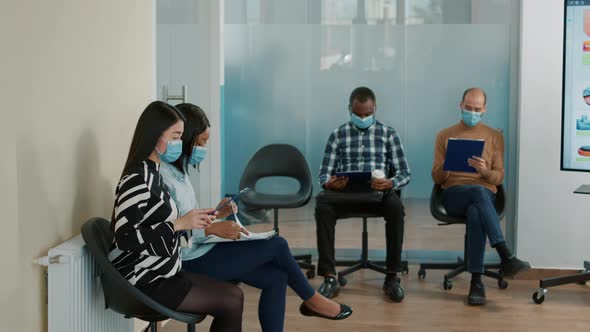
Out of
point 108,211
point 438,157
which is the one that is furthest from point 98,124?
point 438,157

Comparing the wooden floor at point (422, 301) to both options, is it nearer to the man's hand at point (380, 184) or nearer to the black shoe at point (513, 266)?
the black shoe at point (513, 266)

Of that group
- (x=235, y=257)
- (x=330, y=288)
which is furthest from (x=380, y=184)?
(x=235, y=257)

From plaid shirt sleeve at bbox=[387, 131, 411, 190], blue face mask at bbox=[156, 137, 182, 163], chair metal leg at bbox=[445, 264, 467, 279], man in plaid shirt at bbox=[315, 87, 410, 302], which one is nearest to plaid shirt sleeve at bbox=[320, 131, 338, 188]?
man in plaid shirt at bbox=[315, 87, 410, 302]

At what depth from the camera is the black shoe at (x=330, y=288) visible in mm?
5023

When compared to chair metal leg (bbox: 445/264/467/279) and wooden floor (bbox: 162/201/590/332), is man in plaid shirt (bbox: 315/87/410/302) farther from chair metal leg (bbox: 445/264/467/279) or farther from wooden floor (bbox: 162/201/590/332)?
chair metal leg (bbox: 445/264/467/279)

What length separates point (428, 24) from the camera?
6.00m

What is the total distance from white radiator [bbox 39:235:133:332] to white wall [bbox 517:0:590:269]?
11.4ft

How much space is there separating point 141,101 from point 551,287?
3017mm

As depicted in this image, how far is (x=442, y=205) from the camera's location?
17.5 feet

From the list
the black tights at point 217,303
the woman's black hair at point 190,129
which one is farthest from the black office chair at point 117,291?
the woman's black hair at point 190,129

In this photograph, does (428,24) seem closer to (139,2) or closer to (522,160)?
(522,160)

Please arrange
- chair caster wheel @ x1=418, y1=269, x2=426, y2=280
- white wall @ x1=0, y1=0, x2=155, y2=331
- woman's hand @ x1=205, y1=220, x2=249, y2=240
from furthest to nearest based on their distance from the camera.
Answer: chair caster wheel @ x1=418, y1=269, x2=426, y2=280, woman's hand @ x1=205, y1=220, x2=249, y2=240, white wall @ x1=0, y1=0, x2=155, y2=331

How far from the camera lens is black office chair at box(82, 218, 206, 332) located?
2850 mm

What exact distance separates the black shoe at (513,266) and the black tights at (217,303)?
2.22 m
